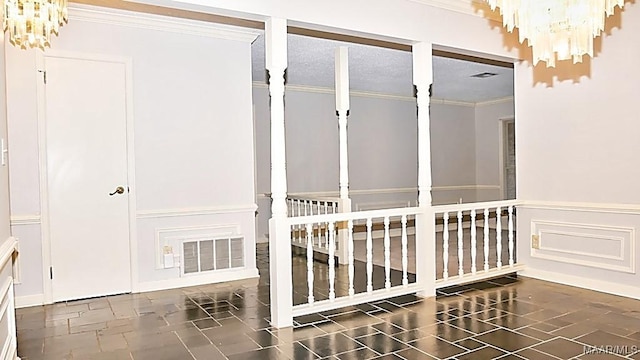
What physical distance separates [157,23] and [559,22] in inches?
137

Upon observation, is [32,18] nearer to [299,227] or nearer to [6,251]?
[6,251]

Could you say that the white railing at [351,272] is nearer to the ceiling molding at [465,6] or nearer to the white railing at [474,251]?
the white railing at [474,251]

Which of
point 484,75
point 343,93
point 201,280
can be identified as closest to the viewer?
point 201,280

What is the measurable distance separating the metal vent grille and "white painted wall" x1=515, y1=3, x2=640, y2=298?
288 centimetres

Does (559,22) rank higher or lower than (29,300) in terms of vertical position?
higher

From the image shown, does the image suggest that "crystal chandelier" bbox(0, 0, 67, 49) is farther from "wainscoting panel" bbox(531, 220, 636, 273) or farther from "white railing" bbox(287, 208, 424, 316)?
"wainscoting panel" bbox(531, 220, 636, 273)

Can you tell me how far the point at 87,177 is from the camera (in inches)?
171

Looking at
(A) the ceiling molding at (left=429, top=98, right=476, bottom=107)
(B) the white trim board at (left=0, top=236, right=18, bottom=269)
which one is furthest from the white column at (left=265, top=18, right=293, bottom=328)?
(A) the ceiling molding at (left=429, top=98, right=476, bottom=107)

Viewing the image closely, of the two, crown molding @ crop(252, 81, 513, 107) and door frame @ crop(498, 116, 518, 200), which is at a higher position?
crown molding @ crop(252, 81, 513, 107)

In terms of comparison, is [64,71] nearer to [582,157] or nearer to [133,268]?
[133,268]

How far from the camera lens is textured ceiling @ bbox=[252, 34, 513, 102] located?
5.81 metres

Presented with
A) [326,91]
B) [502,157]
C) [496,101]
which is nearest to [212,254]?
[326,91]

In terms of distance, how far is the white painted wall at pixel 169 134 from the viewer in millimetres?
4121

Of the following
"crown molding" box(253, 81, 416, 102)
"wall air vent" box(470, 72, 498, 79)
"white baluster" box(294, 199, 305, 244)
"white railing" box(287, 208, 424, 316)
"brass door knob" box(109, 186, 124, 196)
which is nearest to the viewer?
"white railing" box(287, 208, 424, 316)
